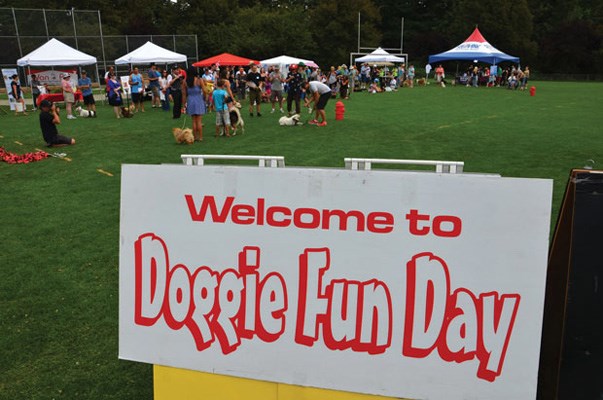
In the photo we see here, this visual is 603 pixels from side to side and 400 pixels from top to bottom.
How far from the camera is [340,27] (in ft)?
183

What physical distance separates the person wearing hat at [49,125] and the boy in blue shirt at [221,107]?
3.63 m

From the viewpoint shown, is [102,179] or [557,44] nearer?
[102,179]

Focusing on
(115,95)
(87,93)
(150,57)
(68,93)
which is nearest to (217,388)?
(115,95)

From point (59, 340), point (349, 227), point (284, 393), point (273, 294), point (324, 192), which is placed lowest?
point (59, 340)

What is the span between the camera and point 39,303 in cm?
450

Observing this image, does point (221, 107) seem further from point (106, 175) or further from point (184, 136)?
point (106, 175)

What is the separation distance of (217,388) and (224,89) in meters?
11.3

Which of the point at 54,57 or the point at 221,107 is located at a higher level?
the point at 54,57

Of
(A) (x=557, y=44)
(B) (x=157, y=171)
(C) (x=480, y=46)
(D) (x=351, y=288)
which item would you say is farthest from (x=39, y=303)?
(A) (x=557, y=44)

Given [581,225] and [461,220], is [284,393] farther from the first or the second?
[581,225]

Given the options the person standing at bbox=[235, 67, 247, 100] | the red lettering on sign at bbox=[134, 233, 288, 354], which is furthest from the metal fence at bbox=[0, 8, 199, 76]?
the red lettering on sign at bbox=[134, 233, 288, 354]

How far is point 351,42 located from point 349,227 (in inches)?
2245

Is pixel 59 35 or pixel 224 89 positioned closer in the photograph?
pixel 224 89

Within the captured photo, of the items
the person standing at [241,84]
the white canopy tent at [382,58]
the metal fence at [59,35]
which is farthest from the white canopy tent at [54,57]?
the white canopy tent at [382,58]
